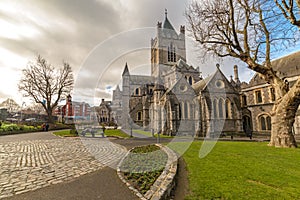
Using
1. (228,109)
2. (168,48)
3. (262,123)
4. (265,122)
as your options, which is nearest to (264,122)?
(265,122)

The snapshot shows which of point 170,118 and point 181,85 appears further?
point 181,85

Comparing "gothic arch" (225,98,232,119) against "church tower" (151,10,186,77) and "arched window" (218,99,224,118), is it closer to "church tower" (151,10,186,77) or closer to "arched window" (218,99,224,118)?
"arched window" (218,99,224,118)

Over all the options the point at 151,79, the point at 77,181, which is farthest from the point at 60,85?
the point at 77,181

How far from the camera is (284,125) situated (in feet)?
34.9

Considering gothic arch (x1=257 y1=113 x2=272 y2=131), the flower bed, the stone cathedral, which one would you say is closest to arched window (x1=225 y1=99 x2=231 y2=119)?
the stone cathedral

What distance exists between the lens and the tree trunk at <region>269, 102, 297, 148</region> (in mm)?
10477

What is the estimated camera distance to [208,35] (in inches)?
533

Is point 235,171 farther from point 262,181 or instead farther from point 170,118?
point 170,118

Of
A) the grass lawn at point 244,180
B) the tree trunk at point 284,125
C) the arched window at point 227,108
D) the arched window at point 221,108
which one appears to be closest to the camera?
the grass lawn at point 244,180

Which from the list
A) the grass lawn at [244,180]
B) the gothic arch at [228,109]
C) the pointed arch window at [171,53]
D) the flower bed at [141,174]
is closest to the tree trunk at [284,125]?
the grass lawn at [244,180]

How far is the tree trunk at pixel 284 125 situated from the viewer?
10.5m

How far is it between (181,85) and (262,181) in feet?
76.3

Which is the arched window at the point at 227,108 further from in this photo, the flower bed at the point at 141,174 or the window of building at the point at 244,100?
the flower bed at the point at 141,174

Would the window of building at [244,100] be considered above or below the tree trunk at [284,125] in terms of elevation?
above
